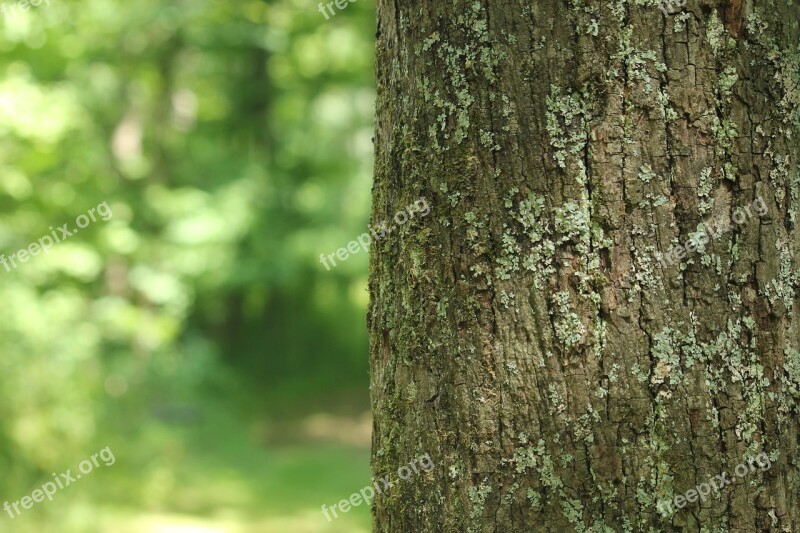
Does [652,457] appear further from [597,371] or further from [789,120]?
[789,120]

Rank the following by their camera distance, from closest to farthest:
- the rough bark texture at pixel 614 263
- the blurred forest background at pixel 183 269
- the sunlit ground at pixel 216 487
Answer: the rough bark texture at pixel 614 263
the blurred forest background at pixel 183 269
the sunlit ground at pixel 216 487

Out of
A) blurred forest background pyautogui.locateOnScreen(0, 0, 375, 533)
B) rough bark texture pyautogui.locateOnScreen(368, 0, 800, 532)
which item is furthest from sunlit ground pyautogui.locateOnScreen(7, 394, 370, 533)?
rough bark texture pyautogui.locateOnScreen(368, 0, 800, 532)

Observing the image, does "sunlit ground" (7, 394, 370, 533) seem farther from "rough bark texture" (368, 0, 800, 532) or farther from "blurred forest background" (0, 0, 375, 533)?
"rough bark texture" (368, 0, 800, 532)

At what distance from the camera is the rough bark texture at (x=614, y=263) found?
1.17 m

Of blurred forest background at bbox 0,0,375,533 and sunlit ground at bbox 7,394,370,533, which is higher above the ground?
blurred forest background at bbox 0,0,375,533

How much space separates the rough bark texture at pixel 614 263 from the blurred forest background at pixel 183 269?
481 centimetres

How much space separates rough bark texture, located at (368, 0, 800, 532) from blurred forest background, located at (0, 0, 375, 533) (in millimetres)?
4815

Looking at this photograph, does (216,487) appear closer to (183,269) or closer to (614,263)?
(183,269)

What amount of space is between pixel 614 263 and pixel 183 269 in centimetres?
914

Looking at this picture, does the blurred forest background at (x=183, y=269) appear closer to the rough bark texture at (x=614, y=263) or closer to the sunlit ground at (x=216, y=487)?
the sunlit ground at (x=216, y=487)

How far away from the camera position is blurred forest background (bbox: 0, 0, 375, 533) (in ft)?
19.3

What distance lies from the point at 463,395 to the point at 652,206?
1.42 ft

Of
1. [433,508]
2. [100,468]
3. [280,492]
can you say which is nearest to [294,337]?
[280,492]

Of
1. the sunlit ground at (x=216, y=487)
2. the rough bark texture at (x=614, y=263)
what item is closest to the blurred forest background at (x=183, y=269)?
the sunlit ground at (x=216, y=487)
